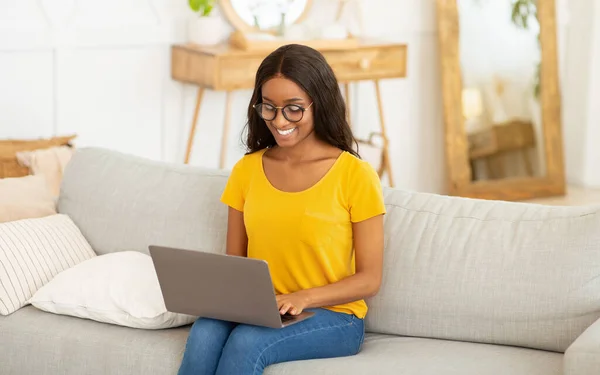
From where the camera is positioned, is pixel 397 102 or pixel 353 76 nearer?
pixel 353 76

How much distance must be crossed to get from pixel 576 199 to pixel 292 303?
12.9 feet

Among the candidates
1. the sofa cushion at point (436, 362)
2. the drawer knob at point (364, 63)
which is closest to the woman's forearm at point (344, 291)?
the sofa cushion at point (436, 362)

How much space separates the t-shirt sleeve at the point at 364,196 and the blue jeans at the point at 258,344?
0.25m

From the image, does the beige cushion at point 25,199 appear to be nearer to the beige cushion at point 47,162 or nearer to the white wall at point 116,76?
the beige cushion at point 47,162

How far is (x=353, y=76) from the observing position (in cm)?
493

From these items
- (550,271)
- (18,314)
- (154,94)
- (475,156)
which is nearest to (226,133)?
(154,94)

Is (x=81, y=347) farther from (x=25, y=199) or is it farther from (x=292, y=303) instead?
(x=25, y=199)

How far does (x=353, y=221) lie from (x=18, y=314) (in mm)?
928

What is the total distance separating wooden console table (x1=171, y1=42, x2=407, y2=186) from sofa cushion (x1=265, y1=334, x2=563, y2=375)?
2352 millimetres

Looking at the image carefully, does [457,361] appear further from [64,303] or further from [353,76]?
[353,76]

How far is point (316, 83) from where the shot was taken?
242 cm

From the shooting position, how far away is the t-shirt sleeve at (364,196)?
2389mm

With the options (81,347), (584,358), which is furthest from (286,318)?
(584,358)

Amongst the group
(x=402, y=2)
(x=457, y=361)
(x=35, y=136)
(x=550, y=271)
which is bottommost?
(x=457, y=361)
